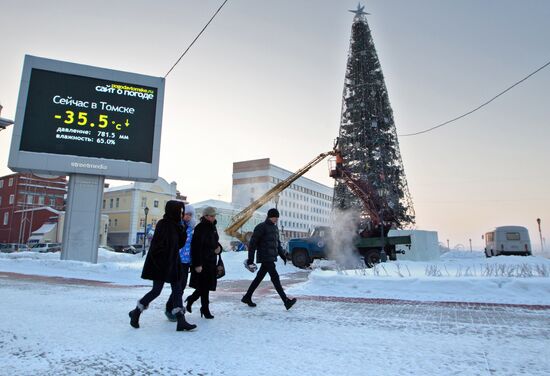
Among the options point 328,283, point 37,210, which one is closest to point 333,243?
point 328,283

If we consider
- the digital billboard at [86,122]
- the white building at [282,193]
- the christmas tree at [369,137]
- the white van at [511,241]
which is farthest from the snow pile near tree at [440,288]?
the white building at [282,193]

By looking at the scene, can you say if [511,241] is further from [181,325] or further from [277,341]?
[181,325]

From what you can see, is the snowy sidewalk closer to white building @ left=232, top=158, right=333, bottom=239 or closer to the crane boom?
the crane boom

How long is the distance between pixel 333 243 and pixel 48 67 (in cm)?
1652

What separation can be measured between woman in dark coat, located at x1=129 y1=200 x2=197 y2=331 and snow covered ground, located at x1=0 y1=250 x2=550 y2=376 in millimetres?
357

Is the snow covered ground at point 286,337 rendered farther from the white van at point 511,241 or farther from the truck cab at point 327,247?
the white van at point 511,241

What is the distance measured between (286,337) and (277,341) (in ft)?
0.75

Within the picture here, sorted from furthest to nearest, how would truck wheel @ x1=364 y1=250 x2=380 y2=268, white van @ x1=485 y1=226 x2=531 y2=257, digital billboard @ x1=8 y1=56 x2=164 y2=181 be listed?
white van @ x1=485 y1=226 x2=531 y2=257 → truck wheel @ x1=364 y1=250 x2=380 y2=268 → digital billboard @ x1=8 y1=56 x2=164 y2=181

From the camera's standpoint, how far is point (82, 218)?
17.8 meters

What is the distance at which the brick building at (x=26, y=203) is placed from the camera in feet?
175

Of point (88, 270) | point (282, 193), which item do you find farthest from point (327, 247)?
point (282, 193)

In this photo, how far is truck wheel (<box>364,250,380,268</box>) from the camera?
62.0 feet

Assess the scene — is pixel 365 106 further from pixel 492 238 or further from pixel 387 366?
pixel 387 366

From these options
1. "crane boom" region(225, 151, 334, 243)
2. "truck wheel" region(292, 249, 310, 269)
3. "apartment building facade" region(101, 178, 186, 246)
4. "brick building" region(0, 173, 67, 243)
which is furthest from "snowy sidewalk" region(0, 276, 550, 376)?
"brick building" region(0, 173, 67, 243)
